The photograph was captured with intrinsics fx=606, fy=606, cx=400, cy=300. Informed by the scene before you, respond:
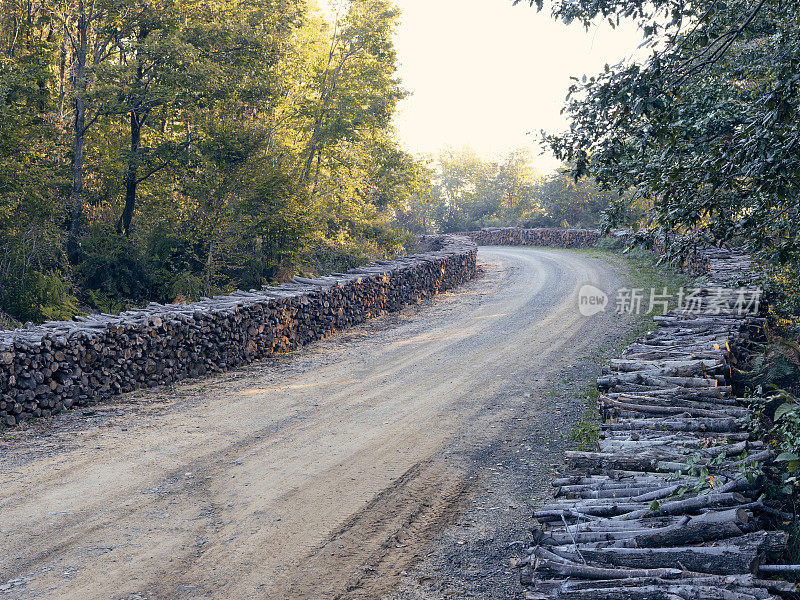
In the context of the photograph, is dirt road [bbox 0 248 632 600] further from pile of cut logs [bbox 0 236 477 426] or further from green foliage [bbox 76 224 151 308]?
green foliage [bbox 76 224 151 308]

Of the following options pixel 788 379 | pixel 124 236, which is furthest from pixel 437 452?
pixel 124 236

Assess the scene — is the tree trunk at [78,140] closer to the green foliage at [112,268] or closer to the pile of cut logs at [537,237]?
the green foliage at [112,268]

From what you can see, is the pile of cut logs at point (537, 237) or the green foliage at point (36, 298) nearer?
the green foliage at point (36, 298)

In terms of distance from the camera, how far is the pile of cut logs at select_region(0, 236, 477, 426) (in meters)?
9.68

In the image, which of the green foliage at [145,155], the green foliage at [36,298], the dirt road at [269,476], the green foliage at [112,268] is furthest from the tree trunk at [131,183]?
the dirt road at [269,476]

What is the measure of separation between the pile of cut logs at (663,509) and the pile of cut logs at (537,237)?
33.0 m

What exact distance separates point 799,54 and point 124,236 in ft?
67.1

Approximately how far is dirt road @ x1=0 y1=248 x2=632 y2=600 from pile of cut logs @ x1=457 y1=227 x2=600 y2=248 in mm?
28609

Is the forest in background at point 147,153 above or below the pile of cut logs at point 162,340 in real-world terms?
above

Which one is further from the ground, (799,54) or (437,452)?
(799,54)

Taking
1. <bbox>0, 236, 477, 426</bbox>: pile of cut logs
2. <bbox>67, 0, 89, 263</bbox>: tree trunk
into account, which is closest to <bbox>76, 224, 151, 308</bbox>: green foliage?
<bbox>67, 0, 89, 263</bbox>: tree trunk

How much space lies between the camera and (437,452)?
27.9 ft

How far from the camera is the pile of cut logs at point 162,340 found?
9.68 meters

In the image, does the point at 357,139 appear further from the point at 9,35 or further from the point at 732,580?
the point at 732,580
